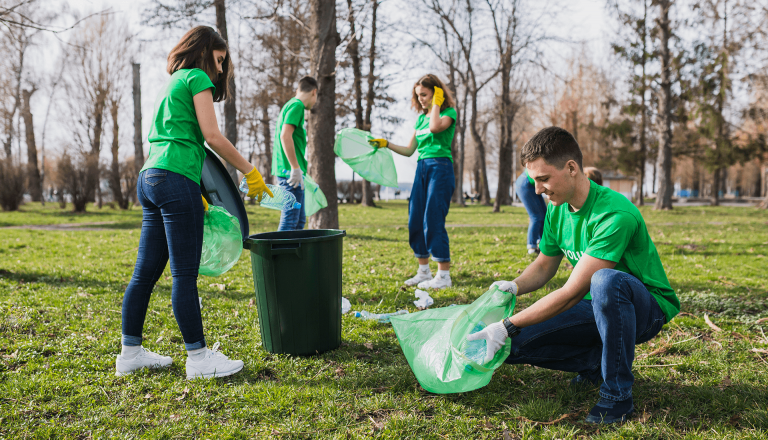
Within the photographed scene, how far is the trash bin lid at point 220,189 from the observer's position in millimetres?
2684

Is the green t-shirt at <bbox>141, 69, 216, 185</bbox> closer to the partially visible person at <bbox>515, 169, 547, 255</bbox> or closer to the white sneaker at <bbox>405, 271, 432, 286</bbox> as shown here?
the white sneaker at <bbox>405, 271, 432, 286</bbox>

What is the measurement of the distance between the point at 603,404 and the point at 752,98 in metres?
22.1

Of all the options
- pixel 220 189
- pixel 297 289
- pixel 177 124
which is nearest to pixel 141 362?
pixel 297 289

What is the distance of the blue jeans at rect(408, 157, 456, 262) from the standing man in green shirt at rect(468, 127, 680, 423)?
6.57 feet

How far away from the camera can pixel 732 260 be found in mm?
5945

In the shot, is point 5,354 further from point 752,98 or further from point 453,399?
point 752,98

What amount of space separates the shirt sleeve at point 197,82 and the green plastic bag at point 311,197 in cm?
197

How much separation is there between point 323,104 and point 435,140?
145 inches

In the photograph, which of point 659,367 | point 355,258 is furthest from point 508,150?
point 659,367

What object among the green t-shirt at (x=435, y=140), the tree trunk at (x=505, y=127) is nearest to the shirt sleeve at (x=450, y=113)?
the green t-shirt at (x=435, y=140)

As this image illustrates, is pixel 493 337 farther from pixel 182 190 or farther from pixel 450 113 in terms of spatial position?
pixel 450 113

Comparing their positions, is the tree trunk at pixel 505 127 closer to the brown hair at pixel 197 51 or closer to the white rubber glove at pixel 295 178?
the white rubber glove at pixel 295 178

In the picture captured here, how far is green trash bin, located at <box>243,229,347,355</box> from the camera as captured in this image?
2561mm

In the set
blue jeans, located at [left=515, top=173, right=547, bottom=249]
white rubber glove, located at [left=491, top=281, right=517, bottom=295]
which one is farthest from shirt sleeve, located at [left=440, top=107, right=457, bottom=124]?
white rubber glove, located at [left=491, top=281, right=517, bottom=295]
